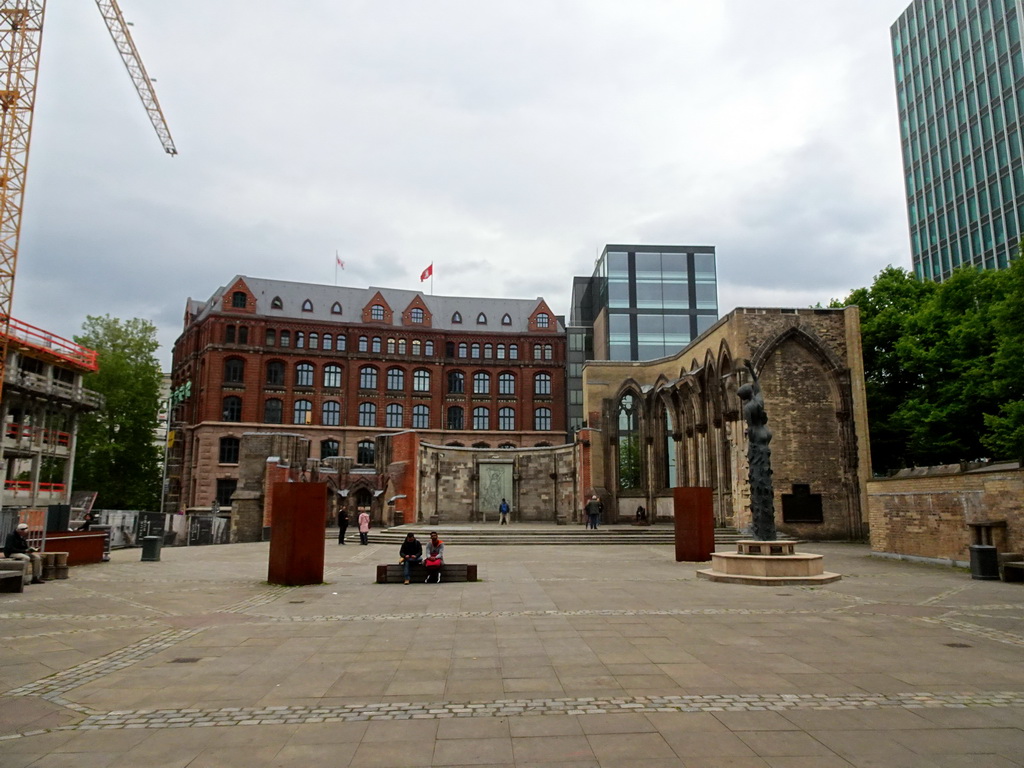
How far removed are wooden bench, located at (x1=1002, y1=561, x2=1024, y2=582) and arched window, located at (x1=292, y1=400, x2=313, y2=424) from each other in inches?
2164

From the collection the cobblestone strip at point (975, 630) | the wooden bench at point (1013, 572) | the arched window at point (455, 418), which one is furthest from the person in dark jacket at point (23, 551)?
the arched window at point (455, 418)

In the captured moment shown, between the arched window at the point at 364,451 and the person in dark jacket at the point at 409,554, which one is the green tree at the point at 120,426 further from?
the person in dark jacket at the point at 409,554

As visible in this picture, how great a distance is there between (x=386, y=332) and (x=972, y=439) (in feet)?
158

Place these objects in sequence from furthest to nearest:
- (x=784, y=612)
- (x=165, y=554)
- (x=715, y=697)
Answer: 1. (x=165, y=554)
2. (x=784, y=612)
3. (x=715, y=697)

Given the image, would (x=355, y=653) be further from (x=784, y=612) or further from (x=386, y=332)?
(x=386, y=332)

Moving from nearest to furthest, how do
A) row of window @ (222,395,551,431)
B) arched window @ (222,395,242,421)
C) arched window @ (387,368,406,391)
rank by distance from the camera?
arched window @ (222,395,242,421)
row of window @ (222,395,551,431)
arched window @ (387,368,406,391)

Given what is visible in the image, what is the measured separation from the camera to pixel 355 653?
846 cm

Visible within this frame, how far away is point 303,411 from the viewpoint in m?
63.3

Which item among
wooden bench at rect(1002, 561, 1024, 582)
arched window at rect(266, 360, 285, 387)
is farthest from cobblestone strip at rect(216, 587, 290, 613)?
arched window at rect(266, 360, 285, 387)

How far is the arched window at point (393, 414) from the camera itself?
65125 millimetres

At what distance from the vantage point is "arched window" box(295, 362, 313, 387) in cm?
6353

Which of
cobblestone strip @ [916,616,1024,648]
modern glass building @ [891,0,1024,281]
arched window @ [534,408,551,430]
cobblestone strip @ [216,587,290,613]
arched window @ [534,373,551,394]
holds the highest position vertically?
modern glass building @ [891,0,1024,281]

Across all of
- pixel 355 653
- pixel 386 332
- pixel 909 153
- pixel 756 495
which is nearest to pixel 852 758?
pixel 355 653

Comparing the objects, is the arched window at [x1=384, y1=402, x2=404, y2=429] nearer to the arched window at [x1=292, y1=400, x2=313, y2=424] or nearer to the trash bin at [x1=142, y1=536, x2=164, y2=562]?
the arched window at [x1=292, y1=400, x2=313, y2=424]
